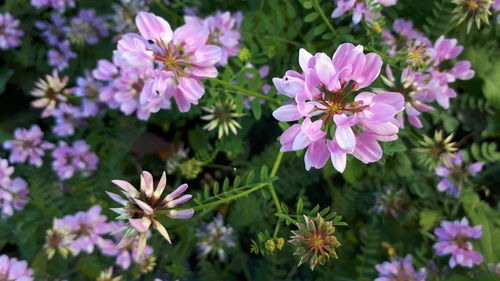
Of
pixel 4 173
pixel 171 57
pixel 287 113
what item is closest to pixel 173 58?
pixel 171 57

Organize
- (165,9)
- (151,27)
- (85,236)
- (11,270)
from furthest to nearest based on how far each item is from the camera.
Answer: (85,236) < (165,9) < (11,270) < (151,27)

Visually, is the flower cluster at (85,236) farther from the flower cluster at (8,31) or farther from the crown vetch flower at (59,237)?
the flower cluster at (8,31)

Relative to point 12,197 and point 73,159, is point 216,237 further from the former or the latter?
point 12,197

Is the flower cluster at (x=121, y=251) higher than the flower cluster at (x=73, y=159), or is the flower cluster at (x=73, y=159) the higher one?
the flower cluster at (x=73, y=159)

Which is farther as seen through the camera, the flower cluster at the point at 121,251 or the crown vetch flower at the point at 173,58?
the flower cluster at the point at 121,251

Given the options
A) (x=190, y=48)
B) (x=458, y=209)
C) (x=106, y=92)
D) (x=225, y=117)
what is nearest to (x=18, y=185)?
(x=106, y=92)

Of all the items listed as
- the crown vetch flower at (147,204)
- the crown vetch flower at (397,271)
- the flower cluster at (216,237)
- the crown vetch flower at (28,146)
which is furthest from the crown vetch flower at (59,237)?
the crown vetch flower at (397,271)

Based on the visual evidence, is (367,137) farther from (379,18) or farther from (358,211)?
(358,211)

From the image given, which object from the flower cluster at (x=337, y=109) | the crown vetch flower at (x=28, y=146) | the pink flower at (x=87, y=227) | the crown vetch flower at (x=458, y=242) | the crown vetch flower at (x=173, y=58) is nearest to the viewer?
the flower cluster at (x=337, y=109)
